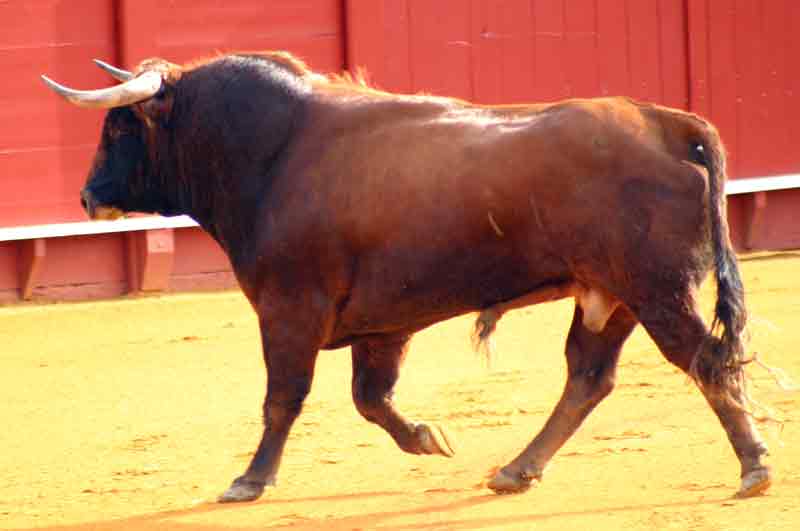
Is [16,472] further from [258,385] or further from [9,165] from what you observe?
[9,165]

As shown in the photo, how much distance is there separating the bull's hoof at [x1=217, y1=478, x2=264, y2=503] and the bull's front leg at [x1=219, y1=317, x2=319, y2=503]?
0.15ft

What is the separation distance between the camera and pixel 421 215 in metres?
5.17

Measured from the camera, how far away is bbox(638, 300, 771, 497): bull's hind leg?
485cm

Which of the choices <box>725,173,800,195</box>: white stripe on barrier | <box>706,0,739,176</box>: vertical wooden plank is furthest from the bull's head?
<box>706,0,739,176</box>: vertical wooden plank

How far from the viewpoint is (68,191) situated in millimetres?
9891

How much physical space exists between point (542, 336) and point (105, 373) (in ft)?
6.58

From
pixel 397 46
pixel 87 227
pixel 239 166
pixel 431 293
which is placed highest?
pixel 239 166

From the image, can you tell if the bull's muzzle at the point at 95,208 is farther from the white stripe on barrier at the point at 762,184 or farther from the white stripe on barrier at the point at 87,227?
the white stripe on barrier at the point at 762,184

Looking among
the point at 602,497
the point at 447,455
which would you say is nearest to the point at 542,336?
the point at 447,455

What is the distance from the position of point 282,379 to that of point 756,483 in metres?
1.43

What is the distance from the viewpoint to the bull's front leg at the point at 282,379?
537 centimetres

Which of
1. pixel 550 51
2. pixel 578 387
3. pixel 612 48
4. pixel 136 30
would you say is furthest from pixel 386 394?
pixel 612 48

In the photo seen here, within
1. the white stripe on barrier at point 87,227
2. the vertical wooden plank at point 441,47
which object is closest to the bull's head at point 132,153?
the white stripe on barrier at point 87,227

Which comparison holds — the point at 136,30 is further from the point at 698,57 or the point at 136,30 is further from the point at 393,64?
the point at 698,57
